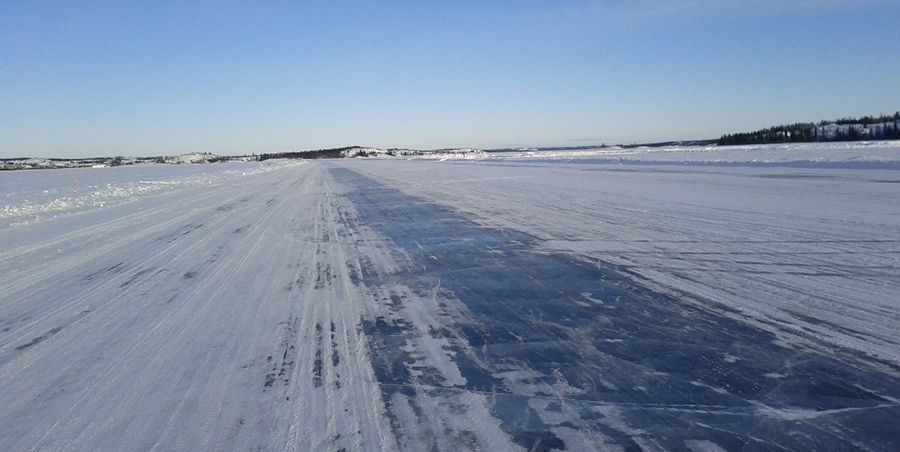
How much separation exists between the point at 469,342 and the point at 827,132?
93.8 metres

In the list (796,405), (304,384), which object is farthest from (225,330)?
(796,405)

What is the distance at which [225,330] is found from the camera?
4594 millimetres

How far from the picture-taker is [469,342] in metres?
4.10

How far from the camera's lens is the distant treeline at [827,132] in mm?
68625

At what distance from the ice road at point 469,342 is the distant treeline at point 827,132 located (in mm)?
75322

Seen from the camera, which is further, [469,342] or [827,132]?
[827,132]

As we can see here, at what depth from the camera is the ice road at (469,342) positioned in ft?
9.47

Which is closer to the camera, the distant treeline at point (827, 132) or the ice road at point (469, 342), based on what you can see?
the ice road at point (469, 342)

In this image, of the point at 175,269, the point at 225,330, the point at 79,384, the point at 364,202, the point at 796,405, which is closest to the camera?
the point at 796,405

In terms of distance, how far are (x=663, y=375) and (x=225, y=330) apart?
3.34m

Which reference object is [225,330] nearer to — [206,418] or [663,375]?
[206,418]

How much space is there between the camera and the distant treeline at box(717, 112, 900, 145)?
2702 inches

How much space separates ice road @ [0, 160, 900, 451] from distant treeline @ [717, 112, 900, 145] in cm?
7532

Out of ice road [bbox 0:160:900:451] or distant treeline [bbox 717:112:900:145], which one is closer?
ice road [bbox 0:160:900:451]
